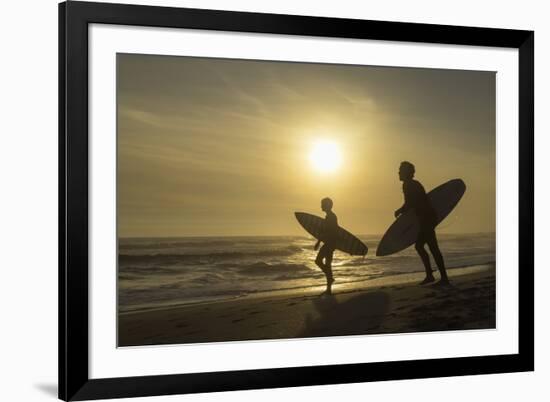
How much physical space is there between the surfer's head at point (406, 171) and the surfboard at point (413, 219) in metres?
0.12

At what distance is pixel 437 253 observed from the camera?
3852mm

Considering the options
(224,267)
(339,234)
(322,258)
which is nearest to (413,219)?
(339,234)

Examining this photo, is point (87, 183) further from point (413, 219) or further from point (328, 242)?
point (413, 219)

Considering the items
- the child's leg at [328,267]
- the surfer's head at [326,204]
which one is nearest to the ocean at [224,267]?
the child's leg at [328,267]

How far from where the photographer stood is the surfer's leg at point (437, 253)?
12.6 feet

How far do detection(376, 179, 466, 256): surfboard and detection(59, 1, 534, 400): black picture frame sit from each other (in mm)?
320

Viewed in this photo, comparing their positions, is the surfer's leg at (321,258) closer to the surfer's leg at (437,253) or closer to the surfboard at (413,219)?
the surfboard at (413,219)

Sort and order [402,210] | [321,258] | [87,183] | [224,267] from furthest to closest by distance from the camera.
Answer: [402,210]
[321,258]
[224,267]
[87,183]

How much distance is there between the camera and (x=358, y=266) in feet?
12.2

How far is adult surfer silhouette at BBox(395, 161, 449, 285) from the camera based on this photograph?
383 cm

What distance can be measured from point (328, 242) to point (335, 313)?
0.96ft

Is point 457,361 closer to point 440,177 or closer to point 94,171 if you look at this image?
point 440,177

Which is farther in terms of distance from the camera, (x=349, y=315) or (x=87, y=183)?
(x=349, y=315)

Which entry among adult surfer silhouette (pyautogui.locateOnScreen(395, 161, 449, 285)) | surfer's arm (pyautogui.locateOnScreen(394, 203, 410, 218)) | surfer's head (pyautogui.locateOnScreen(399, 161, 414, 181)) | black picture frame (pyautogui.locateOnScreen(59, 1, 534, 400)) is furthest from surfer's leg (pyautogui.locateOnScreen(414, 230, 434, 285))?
black picture frame (pyautogui.locateOnScreen(59, 1, 534, 400))
